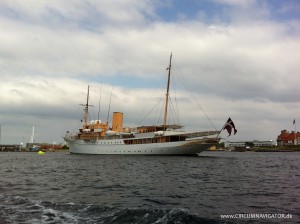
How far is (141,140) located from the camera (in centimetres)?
7562

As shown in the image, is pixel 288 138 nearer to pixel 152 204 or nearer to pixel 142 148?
pixel 142 148

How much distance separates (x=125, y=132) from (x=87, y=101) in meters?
30.1

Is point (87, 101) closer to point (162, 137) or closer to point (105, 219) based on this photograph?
point (162, 137)

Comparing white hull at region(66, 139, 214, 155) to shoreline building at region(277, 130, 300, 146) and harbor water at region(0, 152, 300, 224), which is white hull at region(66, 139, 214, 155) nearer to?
harbor water at region(0, 152, 300, 224)

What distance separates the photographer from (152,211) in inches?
539

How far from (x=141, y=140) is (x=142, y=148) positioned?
6.69 ft

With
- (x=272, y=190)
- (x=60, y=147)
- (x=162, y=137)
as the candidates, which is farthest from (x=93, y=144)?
(x=60, y=147)

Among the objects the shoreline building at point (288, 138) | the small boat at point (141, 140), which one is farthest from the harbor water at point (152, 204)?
the shoreline building at point (288, 138)

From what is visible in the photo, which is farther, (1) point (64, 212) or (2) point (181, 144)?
(2) point (181, 144)

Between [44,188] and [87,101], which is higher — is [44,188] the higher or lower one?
the lower one

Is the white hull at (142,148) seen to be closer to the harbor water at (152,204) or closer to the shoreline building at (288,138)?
the harbor water at (152,204)

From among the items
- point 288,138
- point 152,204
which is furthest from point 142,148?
point 288,138

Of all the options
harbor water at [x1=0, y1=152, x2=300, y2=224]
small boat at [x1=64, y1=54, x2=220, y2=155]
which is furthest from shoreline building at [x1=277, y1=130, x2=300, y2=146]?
harbor water at [x1=0, y1=152, x2=300, y2=224]

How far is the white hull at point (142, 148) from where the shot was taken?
231 ft
